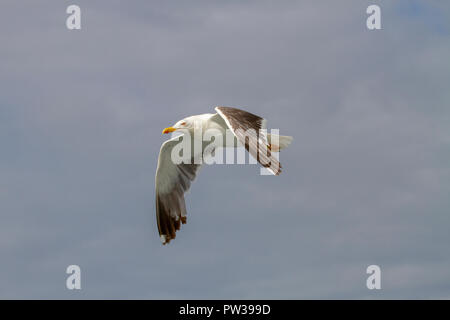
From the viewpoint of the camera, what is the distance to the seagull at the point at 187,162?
59.4 feet

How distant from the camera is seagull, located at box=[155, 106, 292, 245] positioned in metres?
18.1

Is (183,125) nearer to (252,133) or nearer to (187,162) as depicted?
(187,162)

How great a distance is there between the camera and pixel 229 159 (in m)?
20.6

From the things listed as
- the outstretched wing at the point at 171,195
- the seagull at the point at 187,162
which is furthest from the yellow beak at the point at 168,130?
the outstretched wing at the point at 171,195

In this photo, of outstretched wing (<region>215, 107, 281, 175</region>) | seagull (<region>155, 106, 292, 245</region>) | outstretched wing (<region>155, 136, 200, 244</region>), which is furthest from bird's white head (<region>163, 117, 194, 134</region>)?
outstretched wing (<region>155, 136, 200, 244</region>)

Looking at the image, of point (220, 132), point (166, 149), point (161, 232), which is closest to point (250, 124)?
point (220, 132)

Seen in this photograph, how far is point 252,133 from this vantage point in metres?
17.5

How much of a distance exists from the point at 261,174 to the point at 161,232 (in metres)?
7.96

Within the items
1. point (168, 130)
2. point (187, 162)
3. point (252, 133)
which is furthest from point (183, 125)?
point (252, 133)

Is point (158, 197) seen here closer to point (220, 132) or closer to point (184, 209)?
point (184, 209)

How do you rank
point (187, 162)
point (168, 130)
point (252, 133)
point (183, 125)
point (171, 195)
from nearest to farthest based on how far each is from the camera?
1. point (252, 133)
2. point (168, 130)
3. point (183, 125)
4. point (187, 162)
5. point (171, 195)

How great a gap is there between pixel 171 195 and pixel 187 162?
1.23 metres

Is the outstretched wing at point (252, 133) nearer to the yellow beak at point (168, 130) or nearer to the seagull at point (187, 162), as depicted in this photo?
the seagull at point (187, 162)

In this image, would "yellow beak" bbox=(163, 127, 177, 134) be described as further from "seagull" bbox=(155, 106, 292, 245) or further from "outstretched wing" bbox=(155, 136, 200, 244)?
"outstretched wing" bbox=(155, 136, 200, 244)
